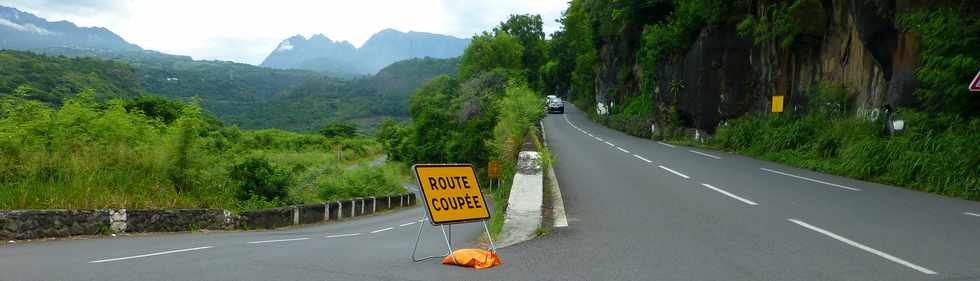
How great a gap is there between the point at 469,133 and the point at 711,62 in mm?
20585

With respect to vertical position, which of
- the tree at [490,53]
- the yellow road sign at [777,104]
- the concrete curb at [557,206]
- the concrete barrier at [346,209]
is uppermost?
the tree at [490,53]

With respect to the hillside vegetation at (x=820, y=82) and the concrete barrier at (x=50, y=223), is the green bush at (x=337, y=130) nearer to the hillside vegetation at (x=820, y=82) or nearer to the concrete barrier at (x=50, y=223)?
the hillside vegetation at (x=820, y=82)

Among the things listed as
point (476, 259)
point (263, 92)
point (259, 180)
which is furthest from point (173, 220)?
point (263, 92)

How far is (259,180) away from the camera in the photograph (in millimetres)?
24984

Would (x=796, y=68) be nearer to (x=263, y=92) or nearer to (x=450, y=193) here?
(x=450, y=193)

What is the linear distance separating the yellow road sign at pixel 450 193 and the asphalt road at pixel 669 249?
21.6 inches

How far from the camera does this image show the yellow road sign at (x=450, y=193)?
283 inches

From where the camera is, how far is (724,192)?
13.3m

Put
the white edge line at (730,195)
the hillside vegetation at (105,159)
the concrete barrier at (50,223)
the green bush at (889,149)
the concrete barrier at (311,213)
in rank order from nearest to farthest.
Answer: the concrete barrier at (50,223), the white edge line at (730,195), the hillside vegetation at (105,159), the green bush at (889,149), the concrete barrier at (311,213)

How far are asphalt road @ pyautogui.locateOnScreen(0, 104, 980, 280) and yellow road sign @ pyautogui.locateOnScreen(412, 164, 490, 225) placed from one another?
548mm

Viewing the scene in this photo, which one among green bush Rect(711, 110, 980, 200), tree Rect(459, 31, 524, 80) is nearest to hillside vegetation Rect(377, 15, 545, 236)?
tree Rect(459, 31, 524, 80)

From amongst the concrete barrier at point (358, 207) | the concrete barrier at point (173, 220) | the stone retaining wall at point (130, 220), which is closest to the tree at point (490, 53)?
the concrete barrier at point (358, 207)

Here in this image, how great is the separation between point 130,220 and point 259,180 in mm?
12245

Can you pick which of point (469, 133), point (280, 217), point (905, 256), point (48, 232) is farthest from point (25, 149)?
point (469, 133)
